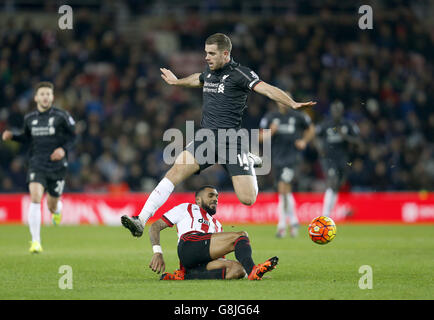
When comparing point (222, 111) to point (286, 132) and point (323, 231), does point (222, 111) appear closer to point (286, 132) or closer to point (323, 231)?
point (323, 231)

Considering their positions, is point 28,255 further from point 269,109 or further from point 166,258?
point 269,109

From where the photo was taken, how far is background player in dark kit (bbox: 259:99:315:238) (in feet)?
48.6

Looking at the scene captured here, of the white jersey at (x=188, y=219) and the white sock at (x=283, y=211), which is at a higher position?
the white sock at (x=283, y=211)

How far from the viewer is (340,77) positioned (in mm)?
22250

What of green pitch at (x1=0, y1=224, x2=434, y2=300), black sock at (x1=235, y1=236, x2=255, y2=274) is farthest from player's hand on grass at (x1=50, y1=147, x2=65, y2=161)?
black sock at (x1=235, y1=236, x2=255, y2=274)

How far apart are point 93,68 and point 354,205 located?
850 centimetres

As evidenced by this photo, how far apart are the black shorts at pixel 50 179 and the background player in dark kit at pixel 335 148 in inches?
244

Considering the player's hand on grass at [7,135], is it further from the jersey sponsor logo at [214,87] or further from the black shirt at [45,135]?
the jersey sponsor logo at [214,87]

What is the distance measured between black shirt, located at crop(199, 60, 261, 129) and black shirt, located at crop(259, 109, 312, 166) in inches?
248

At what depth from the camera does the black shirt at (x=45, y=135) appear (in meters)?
11.6

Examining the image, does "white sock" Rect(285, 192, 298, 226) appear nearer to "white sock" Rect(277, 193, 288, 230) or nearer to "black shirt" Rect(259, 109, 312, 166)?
"white sock" Rect(277, 193, 288, 230)

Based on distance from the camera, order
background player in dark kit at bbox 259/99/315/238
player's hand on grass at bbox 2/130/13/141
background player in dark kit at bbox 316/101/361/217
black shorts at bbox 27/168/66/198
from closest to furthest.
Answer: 1. player's hand on grass at bbox 2/130/13/141
2. black shorts at bbox 27/168/66/198
3. background player in dark kit at bbox 259/99/315/238
4. background player in dark kit at bbox 316/101/361/217

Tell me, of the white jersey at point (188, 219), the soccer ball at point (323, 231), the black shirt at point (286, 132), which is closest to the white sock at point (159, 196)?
the white jersey at point (188, 219)
